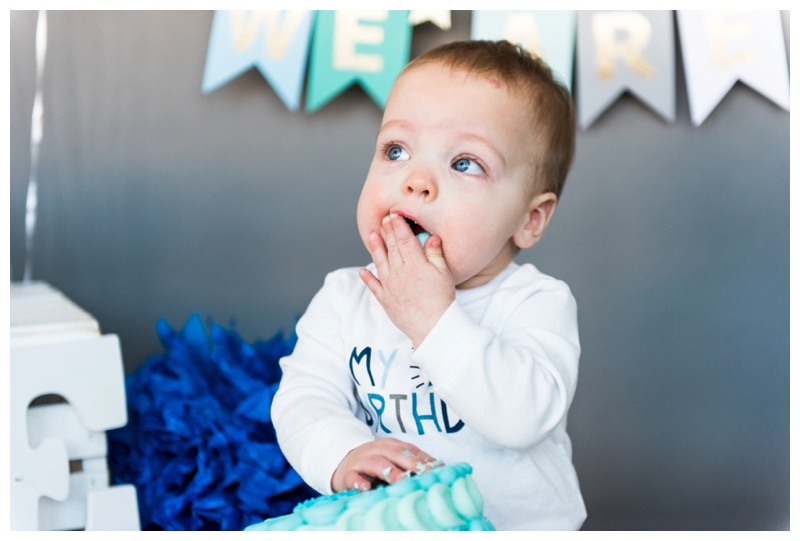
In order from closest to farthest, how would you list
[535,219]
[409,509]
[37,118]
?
[409,509], [535,219], [37,118]

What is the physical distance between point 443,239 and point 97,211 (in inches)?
49.4

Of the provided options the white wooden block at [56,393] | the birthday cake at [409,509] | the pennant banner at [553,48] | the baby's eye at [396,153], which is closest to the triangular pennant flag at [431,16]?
the pennant banner at [553,48]

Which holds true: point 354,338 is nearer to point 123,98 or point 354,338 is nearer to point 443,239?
point 443,239

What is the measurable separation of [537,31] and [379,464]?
1233mm

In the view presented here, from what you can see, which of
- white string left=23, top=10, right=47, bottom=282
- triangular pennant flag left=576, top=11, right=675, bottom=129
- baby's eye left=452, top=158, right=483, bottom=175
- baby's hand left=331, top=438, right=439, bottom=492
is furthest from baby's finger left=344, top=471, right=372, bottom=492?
white string left=23, top=10, right=47, bottom=282

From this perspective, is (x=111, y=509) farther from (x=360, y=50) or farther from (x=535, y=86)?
(x=360, y=50)

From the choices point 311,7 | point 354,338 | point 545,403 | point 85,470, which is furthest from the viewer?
point 311,7

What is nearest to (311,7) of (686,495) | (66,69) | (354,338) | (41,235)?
(66,69)

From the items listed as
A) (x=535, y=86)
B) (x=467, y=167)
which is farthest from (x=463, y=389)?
(x=535, y=86)

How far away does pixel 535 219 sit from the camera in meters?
1.16

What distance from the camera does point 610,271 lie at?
212 centimetres

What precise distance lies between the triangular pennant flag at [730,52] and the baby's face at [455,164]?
0.99 m

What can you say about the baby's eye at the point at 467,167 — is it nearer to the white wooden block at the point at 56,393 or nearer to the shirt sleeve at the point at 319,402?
the shirt sleeve at the point at 319,402

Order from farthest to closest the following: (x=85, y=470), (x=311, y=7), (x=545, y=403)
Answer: (x=311, y=7), (x=85, y=470), (x=545, y=403)
